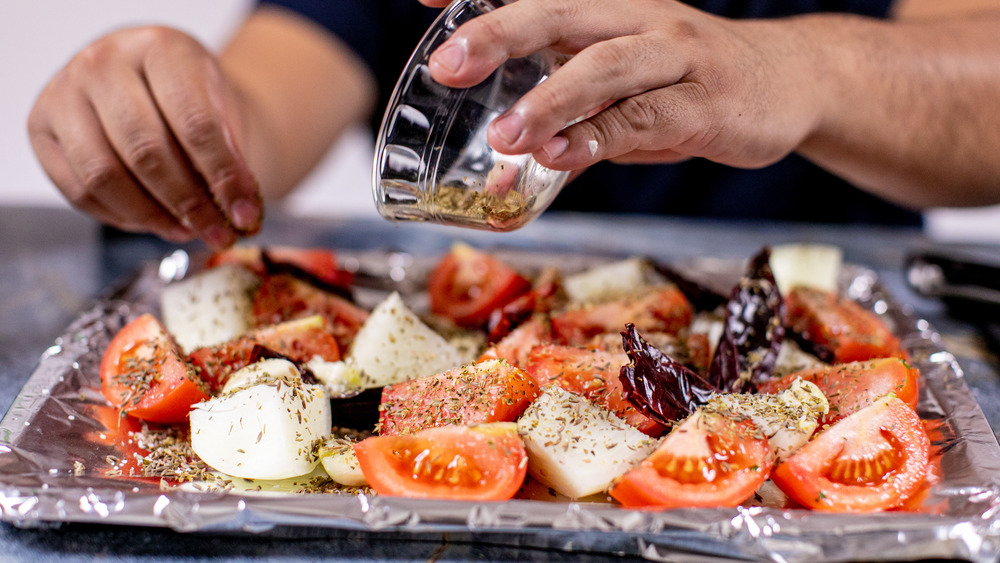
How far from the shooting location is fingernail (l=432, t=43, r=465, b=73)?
104 cm

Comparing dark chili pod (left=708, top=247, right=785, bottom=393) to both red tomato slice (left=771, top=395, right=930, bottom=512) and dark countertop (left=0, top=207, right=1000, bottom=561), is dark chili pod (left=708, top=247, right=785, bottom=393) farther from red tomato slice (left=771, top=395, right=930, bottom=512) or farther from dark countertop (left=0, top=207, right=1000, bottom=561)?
dark countertop (left=0, top=207, right=1000, bottom=561)

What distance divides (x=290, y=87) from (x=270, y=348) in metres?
1.65

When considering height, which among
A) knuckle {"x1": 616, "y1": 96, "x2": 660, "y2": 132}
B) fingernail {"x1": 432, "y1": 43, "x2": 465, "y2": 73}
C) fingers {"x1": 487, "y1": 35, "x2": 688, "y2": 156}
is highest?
fingernail {"x1": 432, "y1": 43, "x2": 465, "y2": 73}

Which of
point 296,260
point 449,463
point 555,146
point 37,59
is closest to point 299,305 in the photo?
point 296,260

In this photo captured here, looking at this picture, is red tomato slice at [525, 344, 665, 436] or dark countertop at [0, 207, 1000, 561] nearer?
dark countertop at [0, 207, 1000, 561]

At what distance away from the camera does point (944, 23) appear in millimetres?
2059

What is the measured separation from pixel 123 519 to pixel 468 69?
823mm

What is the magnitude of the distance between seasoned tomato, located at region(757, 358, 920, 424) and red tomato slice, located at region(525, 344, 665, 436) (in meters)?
0.31

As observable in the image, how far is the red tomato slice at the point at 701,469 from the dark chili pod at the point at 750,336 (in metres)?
0.30

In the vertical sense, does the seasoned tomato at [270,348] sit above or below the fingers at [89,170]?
below

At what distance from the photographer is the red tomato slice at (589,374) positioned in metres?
1.33

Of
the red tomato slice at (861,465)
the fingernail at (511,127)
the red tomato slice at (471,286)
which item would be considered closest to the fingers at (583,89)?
the fingernail at (511,127)

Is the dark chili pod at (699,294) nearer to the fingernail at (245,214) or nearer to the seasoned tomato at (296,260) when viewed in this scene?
the seasoned tomato at (296,260)

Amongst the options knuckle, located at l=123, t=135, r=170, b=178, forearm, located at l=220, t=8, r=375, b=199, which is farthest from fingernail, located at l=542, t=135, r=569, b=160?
forearm, located at l=220, t=8, r=375, b=199
